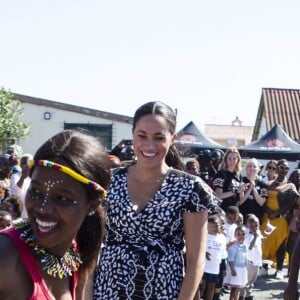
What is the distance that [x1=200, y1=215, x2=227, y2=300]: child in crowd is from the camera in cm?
662

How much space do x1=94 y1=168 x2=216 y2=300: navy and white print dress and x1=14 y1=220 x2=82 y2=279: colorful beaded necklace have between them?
101 cm

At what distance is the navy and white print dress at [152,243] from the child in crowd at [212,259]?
3.68 metres

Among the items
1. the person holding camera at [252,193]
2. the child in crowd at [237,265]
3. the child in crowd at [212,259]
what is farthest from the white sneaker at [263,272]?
the child in crowd at [212,259]

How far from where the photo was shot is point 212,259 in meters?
6.63

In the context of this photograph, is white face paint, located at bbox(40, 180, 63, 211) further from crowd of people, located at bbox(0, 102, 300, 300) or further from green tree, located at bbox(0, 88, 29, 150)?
green tree, located at bbox(0, 88, 29, 150)

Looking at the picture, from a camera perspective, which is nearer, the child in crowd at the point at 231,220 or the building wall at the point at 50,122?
the child in crowd at the point at 231,220

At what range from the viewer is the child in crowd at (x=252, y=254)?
7.47m

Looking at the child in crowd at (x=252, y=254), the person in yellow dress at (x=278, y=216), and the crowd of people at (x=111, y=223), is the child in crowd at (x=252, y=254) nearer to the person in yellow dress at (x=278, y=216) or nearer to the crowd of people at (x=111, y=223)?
the person in yellow dress at (x=278, y=216)

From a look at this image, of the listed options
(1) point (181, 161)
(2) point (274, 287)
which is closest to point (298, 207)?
(2) point (274, 287)

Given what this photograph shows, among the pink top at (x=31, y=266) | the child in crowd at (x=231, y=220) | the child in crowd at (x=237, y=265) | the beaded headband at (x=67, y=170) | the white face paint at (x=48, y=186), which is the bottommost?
the child in crowd at (x=237, y=265)

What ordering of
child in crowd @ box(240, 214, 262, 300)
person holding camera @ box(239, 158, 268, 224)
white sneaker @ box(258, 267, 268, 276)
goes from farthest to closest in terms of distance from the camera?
white sneaker @ box(258, 267, 268, 276), person holding camera @ box(239, 158, 268, 224), child in crowd @ box(240, 214, 262, 300)

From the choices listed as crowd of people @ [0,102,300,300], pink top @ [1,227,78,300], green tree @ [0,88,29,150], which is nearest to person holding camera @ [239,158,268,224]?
crowd of people @ [0,102,300,300]

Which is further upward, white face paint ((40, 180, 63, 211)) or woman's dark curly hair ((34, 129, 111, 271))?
woman's dark curly hair ((34, 129, 111, 271))

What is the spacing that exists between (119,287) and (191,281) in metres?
0.35
